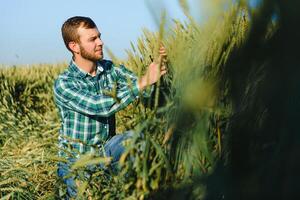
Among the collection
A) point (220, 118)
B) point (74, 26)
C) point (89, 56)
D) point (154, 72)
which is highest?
point (74, 26)

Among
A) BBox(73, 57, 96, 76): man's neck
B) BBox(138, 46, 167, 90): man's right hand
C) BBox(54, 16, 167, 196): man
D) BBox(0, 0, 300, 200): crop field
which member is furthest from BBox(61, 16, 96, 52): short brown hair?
BBox(138, 46, 167, 90): man's right hand

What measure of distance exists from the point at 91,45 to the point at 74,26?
0.23 metres

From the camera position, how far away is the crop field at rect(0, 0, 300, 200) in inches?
42.3

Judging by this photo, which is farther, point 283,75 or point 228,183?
point 228,183

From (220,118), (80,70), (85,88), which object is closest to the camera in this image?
(220,118)

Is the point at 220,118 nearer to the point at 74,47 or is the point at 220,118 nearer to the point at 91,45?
the point at 91,45

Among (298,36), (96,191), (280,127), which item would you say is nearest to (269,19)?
(298,36)

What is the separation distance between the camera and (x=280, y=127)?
3.81ft

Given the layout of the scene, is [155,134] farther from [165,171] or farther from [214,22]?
[214,22]

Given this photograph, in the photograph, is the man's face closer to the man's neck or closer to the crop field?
the man's neck

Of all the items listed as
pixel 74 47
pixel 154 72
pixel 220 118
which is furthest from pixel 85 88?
pixel 220 118

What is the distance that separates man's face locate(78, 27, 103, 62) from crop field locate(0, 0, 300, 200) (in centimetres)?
102

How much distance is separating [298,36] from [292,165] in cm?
27

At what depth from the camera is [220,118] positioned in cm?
167
